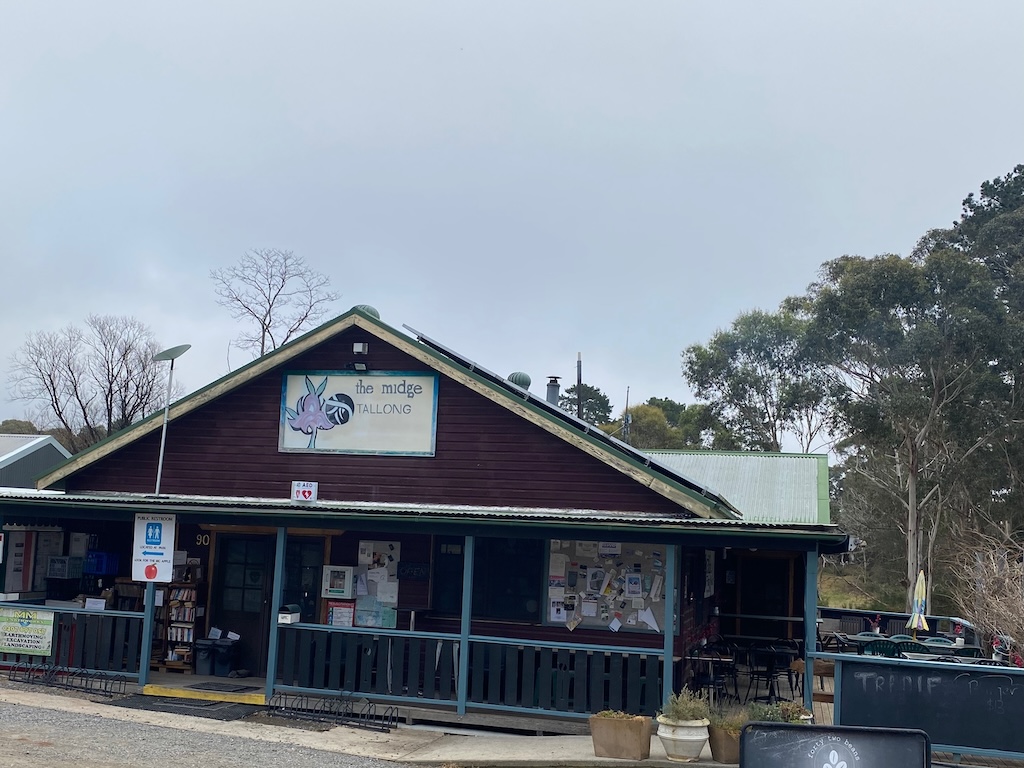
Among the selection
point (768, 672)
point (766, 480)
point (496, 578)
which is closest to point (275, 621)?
point (496, 578)

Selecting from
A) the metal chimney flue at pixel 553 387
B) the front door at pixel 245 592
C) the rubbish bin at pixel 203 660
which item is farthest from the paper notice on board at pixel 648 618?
the metal chimney flue at pixel 553 387

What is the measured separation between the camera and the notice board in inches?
490

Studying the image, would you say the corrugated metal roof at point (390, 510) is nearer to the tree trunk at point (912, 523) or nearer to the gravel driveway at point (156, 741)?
the gravel driveway at point (156, 741)

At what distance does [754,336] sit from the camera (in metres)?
45.8

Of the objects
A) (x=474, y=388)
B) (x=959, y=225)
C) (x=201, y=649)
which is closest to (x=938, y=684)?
(x=474, y=388)

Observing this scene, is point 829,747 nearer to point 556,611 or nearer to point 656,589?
point 656,589

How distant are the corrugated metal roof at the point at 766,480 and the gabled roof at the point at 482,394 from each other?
1546 millimetres

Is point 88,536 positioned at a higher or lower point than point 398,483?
lower

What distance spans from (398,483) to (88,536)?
511 centimetres

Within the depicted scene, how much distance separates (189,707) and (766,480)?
930cm

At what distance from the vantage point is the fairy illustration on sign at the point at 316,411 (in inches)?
535

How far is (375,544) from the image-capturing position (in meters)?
13.7

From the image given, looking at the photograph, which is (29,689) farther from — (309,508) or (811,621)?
(811,621)

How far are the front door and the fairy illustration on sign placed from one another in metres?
1.66
